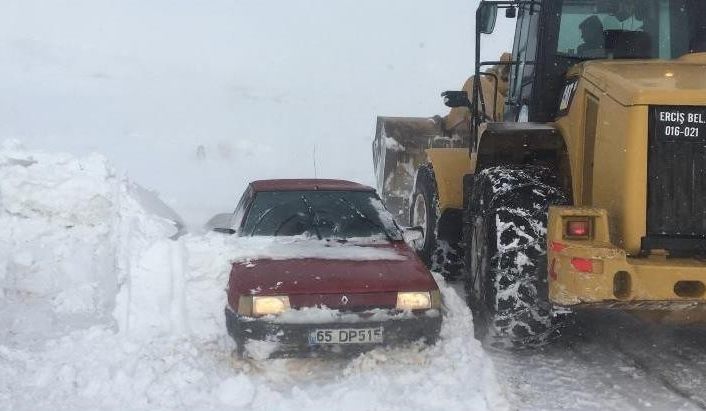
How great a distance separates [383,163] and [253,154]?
10022 millimetres

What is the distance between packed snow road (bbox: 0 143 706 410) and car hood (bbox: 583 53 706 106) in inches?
69.1

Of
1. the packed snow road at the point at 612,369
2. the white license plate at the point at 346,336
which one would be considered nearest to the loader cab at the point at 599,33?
the packed snow road at the point at 612,369

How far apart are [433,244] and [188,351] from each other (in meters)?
3.12

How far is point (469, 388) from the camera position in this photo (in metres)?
Result: 4.54

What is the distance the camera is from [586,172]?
17.5ft

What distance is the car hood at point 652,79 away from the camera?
447 cm

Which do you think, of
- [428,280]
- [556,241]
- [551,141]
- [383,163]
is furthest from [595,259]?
[383,163]

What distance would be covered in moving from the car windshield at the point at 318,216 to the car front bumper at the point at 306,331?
1.32m

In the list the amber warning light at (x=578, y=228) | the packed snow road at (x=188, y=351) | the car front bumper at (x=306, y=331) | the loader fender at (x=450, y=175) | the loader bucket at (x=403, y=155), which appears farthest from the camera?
the loader bucket at (x=403, y=155)

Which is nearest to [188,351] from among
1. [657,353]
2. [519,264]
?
[519,264]

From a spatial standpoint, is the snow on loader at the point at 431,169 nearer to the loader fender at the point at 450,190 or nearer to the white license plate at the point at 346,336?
the loader fender at the point at 450,190

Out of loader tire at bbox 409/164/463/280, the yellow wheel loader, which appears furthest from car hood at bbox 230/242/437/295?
loader tire at bbox 409/164/463/280

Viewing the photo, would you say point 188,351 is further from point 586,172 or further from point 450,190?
point 450,190

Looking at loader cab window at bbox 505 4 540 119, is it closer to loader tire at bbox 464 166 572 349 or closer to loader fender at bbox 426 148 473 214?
loader fender at bbox 426 148 473 214
